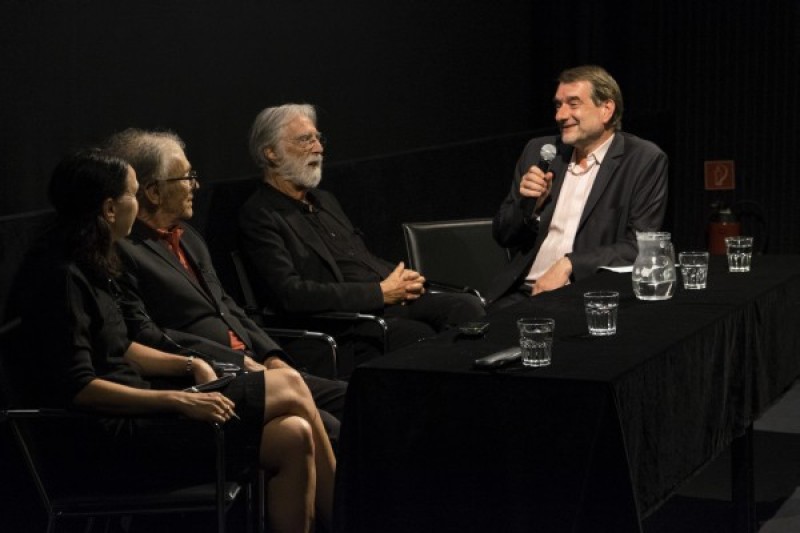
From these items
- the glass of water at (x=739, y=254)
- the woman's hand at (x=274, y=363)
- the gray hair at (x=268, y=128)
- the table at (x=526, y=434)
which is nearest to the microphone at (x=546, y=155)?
the gray hair at (x=268, y=128)

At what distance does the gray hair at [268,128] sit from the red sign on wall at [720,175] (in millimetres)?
4356

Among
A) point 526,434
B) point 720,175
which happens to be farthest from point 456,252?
point 720,175

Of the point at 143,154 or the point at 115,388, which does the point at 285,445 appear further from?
the point at 143,154

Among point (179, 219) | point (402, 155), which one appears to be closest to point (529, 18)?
point (402, 155)

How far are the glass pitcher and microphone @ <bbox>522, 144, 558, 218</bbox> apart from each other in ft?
4.22

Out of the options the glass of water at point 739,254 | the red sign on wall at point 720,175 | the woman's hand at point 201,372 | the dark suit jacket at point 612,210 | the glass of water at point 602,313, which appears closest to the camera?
the glass of water at point 602,313

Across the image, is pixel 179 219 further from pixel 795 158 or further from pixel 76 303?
pixel 795 158

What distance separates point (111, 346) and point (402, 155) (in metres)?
2.83

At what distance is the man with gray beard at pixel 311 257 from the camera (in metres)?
4.58

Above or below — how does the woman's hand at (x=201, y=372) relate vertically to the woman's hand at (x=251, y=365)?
above

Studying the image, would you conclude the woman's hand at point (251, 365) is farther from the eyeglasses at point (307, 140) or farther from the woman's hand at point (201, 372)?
the eyeglasses at point (307, 140)

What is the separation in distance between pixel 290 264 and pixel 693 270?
4.70 ft

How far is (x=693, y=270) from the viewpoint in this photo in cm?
383

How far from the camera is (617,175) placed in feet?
16.2
